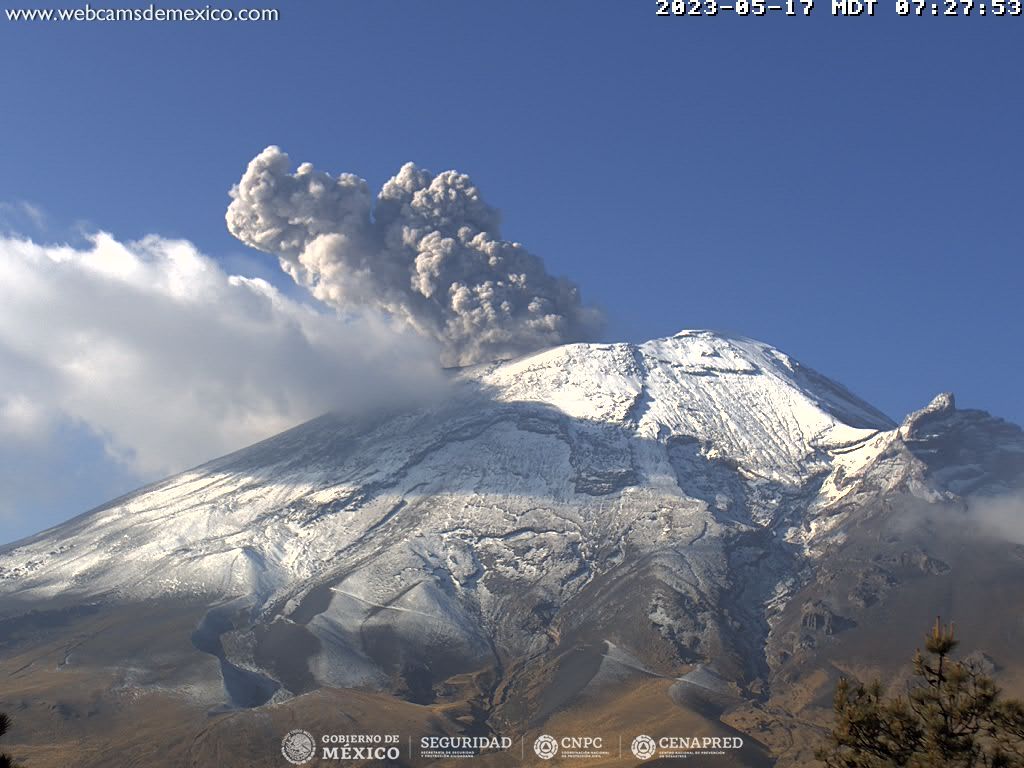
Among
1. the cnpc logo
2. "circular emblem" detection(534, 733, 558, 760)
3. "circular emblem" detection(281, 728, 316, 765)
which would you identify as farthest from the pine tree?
"circular emblem" detection(281, 728, 316, 765)

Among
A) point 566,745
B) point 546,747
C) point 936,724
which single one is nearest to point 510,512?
point 546,747

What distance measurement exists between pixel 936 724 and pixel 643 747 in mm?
64735

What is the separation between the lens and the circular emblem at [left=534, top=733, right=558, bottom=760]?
83875 mm

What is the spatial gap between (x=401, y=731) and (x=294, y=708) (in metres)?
9.74

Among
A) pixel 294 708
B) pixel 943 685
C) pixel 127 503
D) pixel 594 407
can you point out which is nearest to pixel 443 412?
pixel 594 407

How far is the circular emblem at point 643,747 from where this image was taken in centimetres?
7912

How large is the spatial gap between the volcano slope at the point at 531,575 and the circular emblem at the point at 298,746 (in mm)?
830

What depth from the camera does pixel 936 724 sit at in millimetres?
19484

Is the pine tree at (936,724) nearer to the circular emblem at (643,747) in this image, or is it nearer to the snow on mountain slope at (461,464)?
the circular emblem at (643,747)

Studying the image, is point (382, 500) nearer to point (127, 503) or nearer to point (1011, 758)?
point (127, 503)

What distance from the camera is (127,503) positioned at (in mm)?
160750

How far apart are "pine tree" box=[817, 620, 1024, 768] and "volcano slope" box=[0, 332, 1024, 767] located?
62.4 metres

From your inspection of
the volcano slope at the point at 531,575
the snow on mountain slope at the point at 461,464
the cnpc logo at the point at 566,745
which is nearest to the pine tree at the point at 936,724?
the volcano slope at the point at 531,575

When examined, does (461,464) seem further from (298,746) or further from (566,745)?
(298,746)
